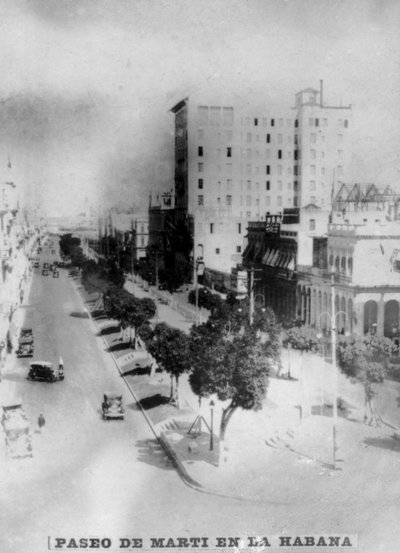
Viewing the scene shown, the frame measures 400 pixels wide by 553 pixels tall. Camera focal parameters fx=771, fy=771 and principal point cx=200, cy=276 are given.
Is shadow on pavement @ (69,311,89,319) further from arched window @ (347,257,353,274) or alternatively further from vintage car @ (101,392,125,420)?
vintage car @ (101,392,125,420)

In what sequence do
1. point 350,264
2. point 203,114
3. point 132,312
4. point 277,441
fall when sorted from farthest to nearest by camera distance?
point 203,114 < point 132,312 < point 350,264 < point 277,441

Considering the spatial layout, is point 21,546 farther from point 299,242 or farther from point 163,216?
point 163,216

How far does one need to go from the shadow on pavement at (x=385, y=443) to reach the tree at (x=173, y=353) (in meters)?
9.50

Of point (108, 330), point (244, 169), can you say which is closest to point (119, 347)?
point (108, 330)

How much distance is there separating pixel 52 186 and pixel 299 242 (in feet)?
66.9

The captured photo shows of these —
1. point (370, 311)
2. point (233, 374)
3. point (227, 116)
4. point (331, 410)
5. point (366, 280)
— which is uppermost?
point (227, 116)

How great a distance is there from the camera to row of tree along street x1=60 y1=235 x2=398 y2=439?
95.2 feet

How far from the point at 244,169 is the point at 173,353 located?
143 feet

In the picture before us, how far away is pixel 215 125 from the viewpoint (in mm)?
78188

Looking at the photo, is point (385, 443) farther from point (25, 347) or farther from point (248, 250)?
point (248, 250)

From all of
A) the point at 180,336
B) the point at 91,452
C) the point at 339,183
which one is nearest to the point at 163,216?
the point at 339,183

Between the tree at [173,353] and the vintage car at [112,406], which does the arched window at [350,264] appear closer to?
the tree at [173,353]

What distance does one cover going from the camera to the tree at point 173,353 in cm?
3628

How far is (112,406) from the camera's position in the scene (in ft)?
113
